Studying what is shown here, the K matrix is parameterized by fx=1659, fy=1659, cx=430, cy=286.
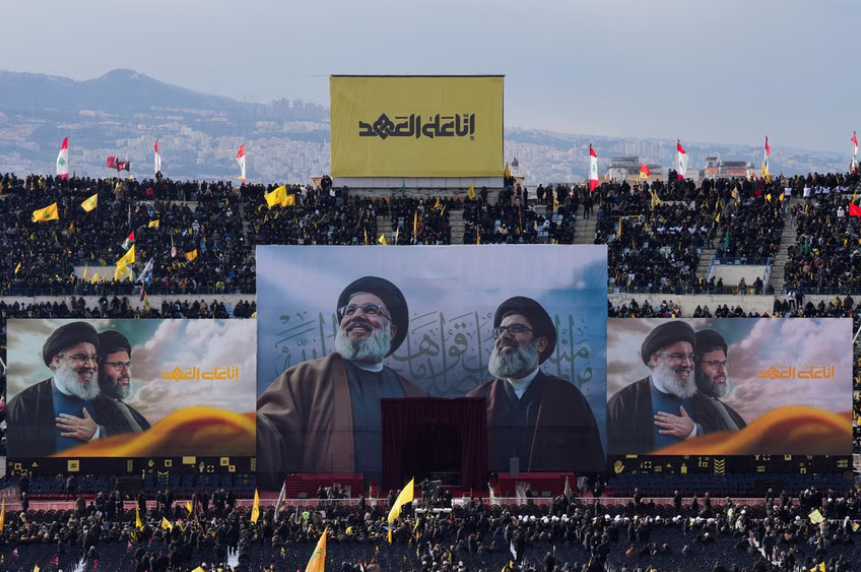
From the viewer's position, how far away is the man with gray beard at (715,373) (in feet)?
176

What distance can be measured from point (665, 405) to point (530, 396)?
172 inches

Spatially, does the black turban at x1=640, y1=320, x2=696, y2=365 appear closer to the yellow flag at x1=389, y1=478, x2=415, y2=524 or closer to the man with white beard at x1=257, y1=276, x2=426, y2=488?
the man with white beard at x1=257, y1=276, x2=426, y2=488

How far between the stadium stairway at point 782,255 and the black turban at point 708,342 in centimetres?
680

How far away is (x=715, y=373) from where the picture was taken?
53.6m

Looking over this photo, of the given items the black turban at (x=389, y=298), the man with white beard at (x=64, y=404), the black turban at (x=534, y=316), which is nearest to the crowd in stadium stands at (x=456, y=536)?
the man with white beard at (x=64, y=404)

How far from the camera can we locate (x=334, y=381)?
175ft

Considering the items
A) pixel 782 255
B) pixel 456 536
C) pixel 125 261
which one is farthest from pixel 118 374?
pixel 782 255

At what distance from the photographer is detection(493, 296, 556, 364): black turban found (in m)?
53.3

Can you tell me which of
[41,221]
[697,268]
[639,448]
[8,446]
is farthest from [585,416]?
[41,221]

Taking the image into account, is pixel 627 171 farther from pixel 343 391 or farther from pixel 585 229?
pixel 343 391

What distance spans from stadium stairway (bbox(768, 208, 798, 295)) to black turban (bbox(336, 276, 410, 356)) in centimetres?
1463

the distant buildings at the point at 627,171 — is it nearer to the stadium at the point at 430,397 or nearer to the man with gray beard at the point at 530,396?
the stadium at the point at 430,397

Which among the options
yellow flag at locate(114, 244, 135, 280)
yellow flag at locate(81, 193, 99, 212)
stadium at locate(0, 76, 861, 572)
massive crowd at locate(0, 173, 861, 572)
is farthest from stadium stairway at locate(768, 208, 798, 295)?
yellow flag at locate(81, 193, 99, 212)

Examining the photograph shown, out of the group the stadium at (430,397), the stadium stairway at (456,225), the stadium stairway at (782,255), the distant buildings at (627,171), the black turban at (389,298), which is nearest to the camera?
the stadium at (430,397)
